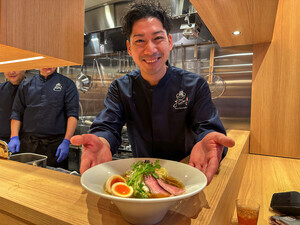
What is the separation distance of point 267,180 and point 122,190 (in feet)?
5.01

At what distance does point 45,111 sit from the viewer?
2.76 metres

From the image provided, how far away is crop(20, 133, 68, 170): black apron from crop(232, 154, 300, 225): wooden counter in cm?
232

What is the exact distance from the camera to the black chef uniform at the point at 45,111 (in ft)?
9.07

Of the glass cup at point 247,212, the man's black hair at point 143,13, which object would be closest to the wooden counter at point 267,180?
the glass cup at point 247,212

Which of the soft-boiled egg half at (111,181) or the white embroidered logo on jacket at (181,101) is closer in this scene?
the soft-boiled egg half at (111,181)

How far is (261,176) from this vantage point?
5.82 ft

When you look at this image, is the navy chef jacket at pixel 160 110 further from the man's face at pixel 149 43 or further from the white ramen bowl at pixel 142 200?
the white ramen bowl at pixel 142 200

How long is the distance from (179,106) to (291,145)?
174 cm

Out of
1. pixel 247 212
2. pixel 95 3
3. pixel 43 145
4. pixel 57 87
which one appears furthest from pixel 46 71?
pixel 247 212

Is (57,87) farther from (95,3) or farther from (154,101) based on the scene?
(154,101)

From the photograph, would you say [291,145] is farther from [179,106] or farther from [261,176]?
[179,106]

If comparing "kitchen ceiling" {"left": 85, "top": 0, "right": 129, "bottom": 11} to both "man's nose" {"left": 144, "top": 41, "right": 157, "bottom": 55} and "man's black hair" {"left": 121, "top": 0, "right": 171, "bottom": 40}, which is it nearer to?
"man's black hair" {"left": 121, "top": 0, "right": 171, "bottom": 40}

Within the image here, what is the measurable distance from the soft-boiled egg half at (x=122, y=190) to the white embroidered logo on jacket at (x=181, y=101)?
0.85m

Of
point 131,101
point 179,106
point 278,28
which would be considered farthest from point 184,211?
point 278,28
